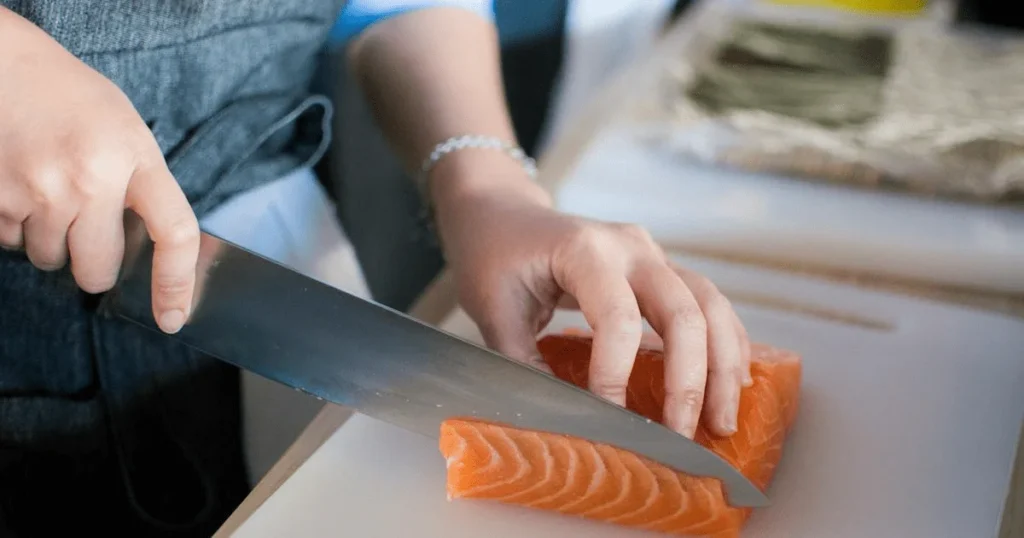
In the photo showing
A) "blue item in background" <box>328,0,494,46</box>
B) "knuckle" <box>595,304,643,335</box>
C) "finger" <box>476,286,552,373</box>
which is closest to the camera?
"knuckle" <box>595,304,643,335</box>

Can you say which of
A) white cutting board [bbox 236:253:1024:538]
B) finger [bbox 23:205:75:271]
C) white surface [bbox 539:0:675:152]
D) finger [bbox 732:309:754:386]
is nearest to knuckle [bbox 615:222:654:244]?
finger [bbox 732:309:754:386]

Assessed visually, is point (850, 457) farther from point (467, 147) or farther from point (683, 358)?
point (467, 147)

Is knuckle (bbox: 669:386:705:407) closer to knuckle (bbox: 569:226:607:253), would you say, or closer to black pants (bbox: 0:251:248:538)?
knuckle (bbox: 569:226:607:253)

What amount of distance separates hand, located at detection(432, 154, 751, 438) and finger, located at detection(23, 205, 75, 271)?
0.36 metres

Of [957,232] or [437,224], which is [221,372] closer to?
[437,224]

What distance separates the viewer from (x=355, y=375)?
79 cm

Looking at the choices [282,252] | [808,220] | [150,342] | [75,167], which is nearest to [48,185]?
Answer: [75,167]

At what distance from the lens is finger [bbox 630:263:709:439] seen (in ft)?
2.41

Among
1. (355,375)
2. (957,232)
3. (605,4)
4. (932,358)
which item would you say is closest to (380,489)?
(355,375)

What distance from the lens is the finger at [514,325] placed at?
2.75 feet

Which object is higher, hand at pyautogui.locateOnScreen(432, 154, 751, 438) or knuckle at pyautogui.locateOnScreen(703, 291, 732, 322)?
knuckle at pyautogui.locateOnScreen(703, 291, 732, 322)

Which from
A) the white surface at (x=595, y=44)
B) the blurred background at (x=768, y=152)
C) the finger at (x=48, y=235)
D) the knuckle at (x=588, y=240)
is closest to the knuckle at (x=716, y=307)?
the knuckle at (x=588, y=240)

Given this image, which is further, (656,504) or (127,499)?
(127,499)

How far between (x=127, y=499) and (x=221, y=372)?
0.15 meters
